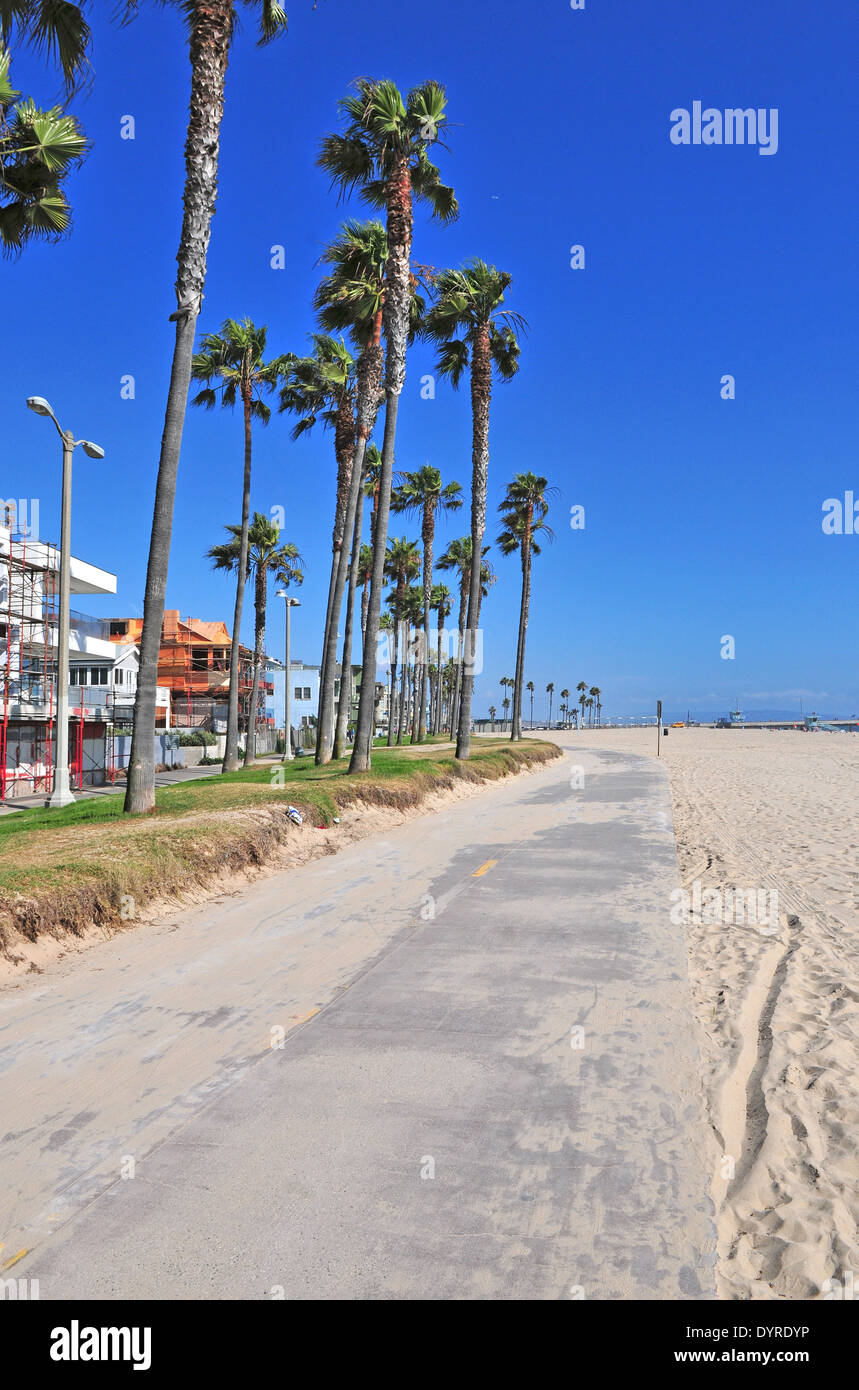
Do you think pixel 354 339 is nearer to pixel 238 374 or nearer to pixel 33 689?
pixel 238 374

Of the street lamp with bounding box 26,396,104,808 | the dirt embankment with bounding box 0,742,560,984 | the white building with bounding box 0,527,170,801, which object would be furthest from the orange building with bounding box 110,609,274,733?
the dirt embankment with bounding box 0,742,560,984

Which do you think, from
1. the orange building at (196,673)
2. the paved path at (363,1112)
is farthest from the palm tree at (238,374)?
the orange building at (196,673)

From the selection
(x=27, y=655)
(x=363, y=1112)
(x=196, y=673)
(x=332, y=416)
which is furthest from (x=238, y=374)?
(x=196, y=673)

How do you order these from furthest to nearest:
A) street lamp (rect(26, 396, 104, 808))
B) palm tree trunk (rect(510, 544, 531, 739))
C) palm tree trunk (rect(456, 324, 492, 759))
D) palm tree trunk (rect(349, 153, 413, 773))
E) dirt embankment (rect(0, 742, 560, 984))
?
palm tree trunk (rect(510, 544, 531, 739)), palm tree trunk (rect(456, 324, 492, 759)), palm tree trunk (rect(349, 153, 413, 773)), street lamp (rect(26, 396, 104, 808)), dirt embankment (rect(0, 742, 560, 984))

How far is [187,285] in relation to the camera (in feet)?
45.1

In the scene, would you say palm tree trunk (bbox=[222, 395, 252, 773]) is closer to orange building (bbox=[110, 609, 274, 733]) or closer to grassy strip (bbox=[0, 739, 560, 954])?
grassy strip (bbox=[0, 739, 560, 954])

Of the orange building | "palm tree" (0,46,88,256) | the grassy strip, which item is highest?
"palm tree" (0,46,88,256)

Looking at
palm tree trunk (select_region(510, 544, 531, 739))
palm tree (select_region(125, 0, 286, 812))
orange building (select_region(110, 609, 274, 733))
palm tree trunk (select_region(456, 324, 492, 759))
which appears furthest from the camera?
orange building (select_region(110, 609, 274, 733))

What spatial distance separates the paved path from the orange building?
57835 millimetres

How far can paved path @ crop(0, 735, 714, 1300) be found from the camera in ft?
10.8

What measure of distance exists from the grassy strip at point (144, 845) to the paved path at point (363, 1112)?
1.98 feet

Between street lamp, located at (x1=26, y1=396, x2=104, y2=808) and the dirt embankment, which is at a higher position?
street lamp, located at (x1=26, y1=396, x2=104, y2=808)

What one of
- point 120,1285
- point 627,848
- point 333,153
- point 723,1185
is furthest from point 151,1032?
point 333,153

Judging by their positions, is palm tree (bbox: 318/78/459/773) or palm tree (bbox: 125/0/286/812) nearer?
palm tree (bbox: 125/0/286/812)
